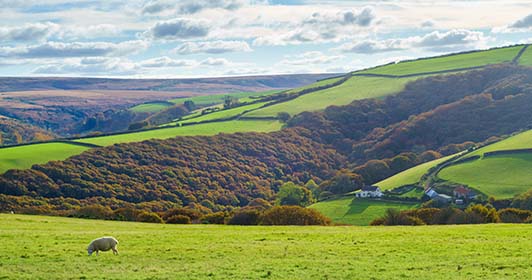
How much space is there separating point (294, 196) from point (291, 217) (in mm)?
51386

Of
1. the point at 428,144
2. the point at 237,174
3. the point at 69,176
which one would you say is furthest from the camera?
the point at 428,144

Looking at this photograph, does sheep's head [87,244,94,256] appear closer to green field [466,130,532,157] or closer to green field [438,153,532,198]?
green field [438,153,532,198]

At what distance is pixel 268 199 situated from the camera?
13400 centimetres

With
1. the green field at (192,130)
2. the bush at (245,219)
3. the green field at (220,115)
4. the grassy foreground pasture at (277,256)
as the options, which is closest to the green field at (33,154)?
the green field at (192,130)

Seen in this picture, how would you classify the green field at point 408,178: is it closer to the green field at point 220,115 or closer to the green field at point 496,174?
the green field at point 496,174

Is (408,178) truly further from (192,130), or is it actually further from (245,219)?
(192,130)

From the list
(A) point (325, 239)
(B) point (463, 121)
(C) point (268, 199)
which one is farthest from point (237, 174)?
(A) point (325, 239)

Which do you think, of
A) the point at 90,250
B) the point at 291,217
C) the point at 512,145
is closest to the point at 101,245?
the point at 90,250

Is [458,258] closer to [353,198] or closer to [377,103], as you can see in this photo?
[353,198]

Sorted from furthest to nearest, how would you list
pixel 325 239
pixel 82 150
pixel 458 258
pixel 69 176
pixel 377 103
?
1. pixel 377 103
2. pixel 82 150
3. pixel 69 176
4. pixel 325 239
5. pixel 458 258

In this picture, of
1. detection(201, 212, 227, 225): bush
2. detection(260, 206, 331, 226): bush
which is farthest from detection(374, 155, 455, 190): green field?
detection(260, 206, 331, 226): bush

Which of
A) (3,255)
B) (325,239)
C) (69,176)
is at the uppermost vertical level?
(3,255)

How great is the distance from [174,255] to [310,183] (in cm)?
10892

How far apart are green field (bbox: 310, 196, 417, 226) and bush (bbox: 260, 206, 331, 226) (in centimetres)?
2648
